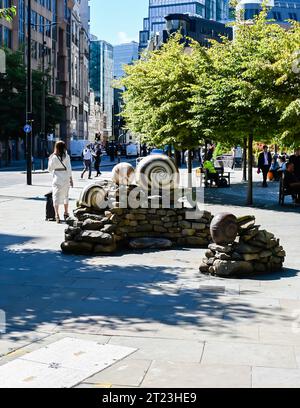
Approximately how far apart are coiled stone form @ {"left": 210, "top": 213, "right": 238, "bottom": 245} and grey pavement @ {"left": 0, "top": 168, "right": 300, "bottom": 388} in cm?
61

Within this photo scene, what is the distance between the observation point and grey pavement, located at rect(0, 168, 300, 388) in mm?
4953

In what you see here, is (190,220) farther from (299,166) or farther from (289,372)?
(299,166)

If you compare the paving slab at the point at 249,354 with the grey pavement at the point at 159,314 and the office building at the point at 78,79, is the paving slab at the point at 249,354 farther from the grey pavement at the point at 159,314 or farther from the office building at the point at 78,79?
the office building at the point at 78,79

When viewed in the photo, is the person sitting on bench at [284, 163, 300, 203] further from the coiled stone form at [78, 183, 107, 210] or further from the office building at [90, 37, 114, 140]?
the office building at [90, 37, 114, 140]

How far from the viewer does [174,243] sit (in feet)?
37.2

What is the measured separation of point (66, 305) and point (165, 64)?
1876 centimetres

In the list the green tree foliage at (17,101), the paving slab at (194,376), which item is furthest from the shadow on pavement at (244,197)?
the green tree foliage at (17,101)

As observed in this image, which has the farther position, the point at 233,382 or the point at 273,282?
the point at 273,282

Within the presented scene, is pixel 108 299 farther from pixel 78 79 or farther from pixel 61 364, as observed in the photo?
pixel 78 79

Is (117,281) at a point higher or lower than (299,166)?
lower

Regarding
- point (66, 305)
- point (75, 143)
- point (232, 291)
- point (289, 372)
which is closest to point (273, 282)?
point (232, 291)

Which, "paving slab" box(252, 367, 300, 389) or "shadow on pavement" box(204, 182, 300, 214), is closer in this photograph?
"paving slab" box(252, 367, 300, 389)

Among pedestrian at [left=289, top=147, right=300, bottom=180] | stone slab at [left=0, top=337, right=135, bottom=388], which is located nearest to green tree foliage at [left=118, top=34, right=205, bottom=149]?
pedestrian at [left=289, top=147, right=300, bottom=180]

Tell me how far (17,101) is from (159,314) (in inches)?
1751
